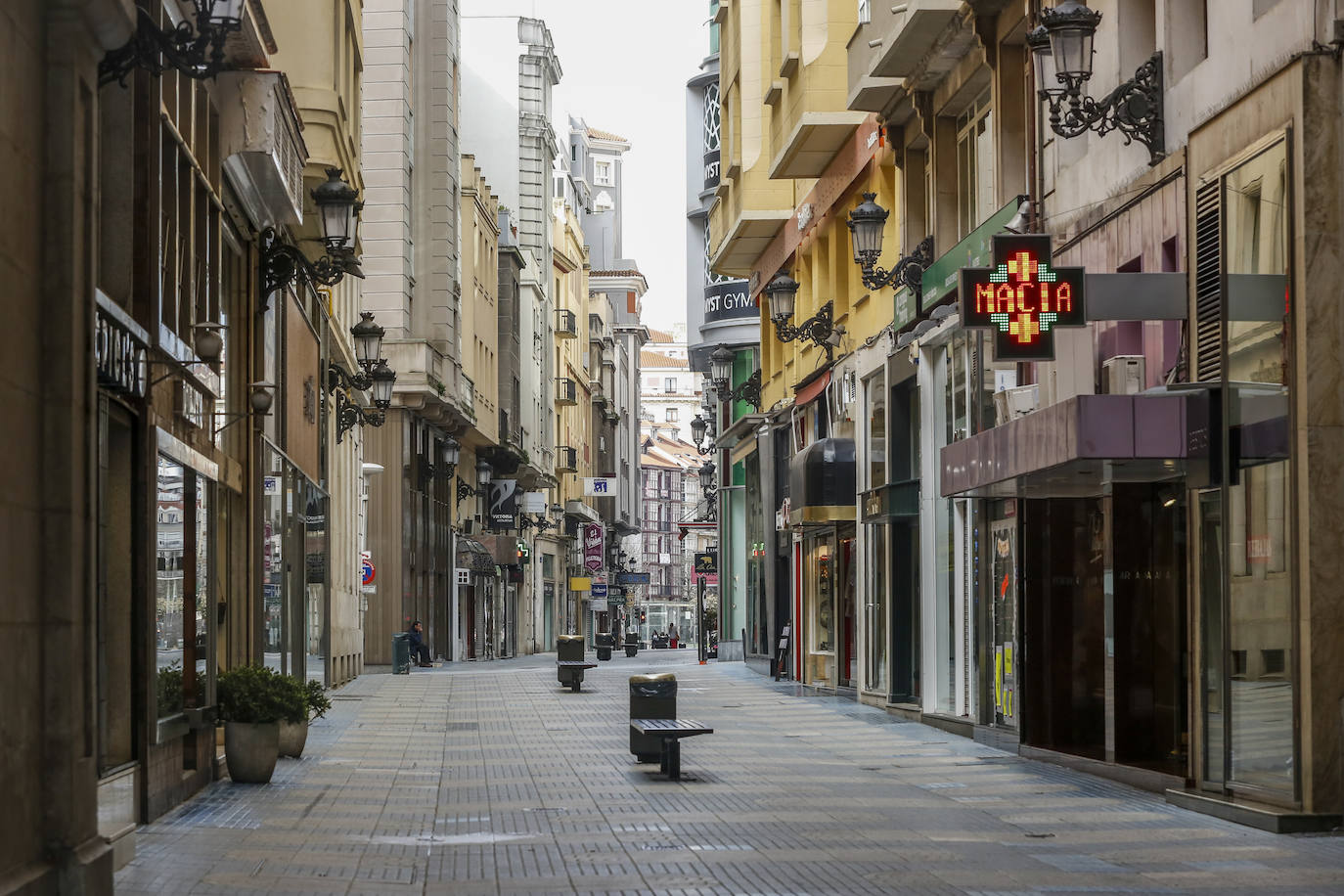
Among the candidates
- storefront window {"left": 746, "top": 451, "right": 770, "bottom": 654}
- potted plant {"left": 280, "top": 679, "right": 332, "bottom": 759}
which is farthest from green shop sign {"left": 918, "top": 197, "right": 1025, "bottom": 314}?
storefront window {"left": 746, "top": 451, "right": 770, "bottom": 654}

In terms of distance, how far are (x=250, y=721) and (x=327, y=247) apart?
552 centimetres

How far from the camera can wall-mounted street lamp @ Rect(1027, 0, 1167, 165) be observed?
1484cm

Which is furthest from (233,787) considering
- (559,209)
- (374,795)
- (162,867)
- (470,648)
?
(559,209)

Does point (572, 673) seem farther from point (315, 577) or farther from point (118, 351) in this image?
point (118, 351)

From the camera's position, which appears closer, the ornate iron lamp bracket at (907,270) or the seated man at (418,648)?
the ornate iron lamp bracket at (907,270)

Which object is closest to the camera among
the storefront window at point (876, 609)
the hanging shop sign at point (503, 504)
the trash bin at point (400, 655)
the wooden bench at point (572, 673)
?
the storefront window at point (876, 609)

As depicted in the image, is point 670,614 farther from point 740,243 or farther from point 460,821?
point 460,821

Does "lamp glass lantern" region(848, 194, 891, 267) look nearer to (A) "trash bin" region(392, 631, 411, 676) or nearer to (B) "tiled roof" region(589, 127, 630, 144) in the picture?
(A) "trash bin" region(392, 631, 411, 676)

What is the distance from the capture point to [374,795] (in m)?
15.6

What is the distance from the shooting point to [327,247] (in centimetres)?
1975

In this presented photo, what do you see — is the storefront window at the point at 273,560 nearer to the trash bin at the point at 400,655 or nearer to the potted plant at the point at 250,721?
the potted plant at the point at 250,721

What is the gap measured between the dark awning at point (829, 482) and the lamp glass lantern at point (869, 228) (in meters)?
6.46

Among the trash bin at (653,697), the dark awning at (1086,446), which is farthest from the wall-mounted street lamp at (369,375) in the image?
the dark awning at (1086,446)

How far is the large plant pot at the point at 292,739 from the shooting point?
18.6m
